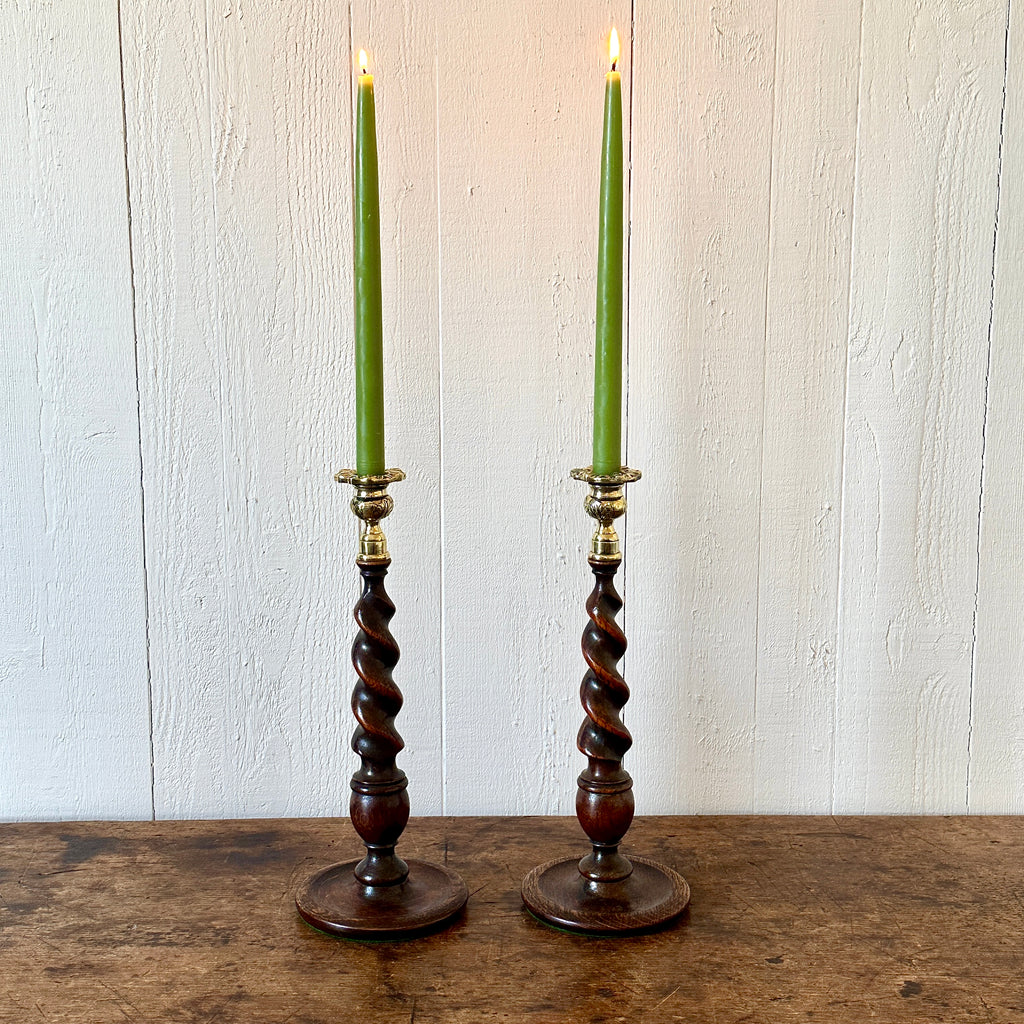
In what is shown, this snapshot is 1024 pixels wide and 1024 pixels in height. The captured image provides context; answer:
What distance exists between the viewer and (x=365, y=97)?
0.67m

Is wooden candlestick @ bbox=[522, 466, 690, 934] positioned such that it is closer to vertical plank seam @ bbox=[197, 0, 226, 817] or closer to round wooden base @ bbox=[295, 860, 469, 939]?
round wooden base @ bbox=[295, 860, 469, 939]

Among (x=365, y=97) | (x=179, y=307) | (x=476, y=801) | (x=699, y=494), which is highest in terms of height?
(x=365, y=97)

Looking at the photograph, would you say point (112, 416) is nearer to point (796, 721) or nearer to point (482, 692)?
point (482, 692)

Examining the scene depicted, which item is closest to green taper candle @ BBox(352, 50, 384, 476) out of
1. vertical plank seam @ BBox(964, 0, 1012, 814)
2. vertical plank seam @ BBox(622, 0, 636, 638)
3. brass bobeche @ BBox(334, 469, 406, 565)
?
brass bobeche @ BBox(334, 469, 406, 565)

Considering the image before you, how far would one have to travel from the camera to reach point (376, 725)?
→ 693mm

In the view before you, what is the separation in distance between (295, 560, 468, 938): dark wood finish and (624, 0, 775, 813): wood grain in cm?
25

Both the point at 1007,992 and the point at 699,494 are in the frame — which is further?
the point at 699,494

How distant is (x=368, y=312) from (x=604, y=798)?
14.0 inches

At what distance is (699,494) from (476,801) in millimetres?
318

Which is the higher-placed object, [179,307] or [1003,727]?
[179,307]

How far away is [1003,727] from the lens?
891 millimetres

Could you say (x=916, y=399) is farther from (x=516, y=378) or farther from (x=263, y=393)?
(x=263, y=393)

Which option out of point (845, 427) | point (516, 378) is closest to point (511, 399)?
point (516, 378)

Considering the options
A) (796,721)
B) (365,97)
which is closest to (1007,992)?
(796,721)
